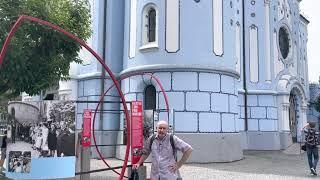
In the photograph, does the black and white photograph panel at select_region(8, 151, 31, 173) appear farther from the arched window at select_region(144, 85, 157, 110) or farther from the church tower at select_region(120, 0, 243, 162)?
the arched window at select_region(144, 85, 157, 110)

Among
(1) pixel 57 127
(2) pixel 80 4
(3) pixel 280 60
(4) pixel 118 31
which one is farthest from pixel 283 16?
(1) pixel 57 127

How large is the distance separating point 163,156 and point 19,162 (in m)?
4.15

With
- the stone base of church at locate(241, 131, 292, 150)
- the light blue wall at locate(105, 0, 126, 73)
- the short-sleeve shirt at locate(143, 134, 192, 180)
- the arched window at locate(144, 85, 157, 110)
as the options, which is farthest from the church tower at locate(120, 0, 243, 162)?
the short-sleeve shirt at locate(143, 134, 192, 180)

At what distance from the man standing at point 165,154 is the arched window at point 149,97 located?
12.8m

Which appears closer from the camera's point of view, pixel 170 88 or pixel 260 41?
pixel 170 88

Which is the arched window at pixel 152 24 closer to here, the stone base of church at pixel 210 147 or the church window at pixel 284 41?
the stone base of church at pixel 210 147

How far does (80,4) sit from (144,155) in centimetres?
797

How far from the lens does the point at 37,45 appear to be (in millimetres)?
11422

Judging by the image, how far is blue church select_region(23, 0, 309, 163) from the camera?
18625 millimetres

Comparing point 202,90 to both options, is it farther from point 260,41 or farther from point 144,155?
point 144,155

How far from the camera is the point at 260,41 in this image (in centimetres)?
2647

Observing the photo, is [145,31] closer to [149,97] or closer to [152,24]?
[152,24]

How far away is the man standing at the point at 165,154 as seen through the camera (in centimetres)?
652

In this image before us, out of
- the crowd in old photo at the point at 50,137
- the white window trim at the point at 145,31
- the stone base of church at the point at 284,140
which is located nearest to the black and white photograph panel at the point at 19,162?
the crowd in old photo at the point at 50,137
